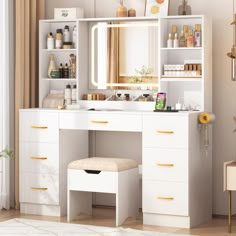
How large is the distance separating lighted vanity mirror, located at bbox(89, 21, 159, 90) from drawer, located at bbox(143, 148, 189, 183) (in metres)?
0.74

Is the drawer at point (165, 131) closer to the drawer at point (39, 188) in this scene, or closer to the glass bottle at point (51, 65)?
the drawer at point (39, 188)

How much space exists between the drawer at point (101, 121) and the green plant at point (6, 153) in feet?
1.55

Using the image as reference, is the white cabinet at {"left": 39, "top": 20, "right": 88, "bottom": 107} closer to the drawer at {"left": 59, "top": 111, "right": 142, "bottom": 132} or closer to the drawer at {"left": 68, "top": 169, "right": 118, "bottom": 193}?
the drawer at {"left": 59, "top": 111, "right": 142, "bottom": 132}

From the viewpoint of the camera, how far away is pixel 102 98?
5535 mm

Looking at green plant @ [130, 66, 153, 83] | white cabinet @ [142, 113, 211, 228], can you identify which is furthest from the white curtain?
white cabinet @ [142, 113, 211, 228]

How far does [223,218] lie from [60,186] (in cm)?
137

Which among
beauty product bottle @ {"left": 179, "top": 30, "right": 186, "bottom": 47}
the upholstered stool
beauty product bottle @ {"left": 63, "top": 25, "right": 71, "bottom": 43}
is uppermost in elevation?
beauty product bottle @ {"left": 63, "top": 25, "right": 71, "bottom": 43}

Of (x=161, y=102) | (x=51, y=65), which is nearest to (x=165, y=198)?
(x=161, y=102)

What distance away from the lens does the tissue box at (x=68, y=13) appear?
5484mm

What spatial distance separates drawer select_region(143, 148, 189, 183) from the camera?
15.7 ft

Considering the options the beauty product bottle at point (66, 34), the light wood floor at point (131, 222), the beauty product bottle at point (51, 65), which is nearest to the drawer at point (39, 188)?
the light wood floor at point (131, 222)

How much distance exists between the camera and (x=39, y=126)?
526cm

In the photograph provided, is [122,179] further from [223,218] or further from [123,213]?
[223,218]

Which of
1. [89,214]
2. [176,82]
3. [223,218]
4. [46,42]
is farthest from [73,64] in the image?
[223,218]
